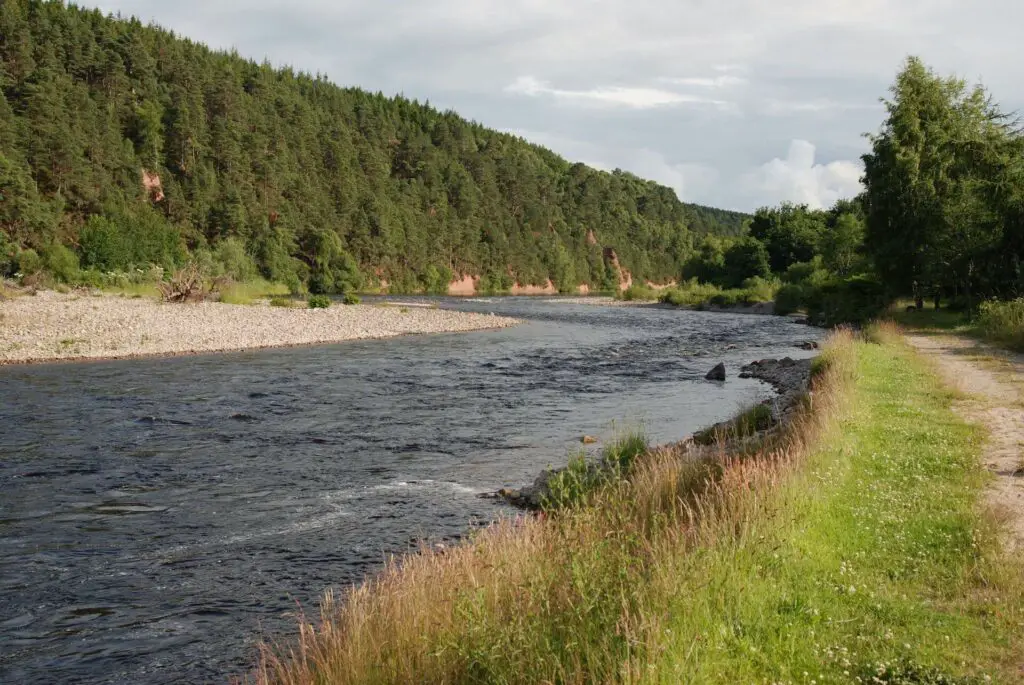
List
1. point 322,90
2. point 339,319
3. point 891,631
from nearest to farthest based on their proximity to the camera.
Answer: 1. point 891,631
2. point 339,319
3. point 322,90

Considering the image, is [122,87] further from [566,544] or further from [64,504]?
[566,544]

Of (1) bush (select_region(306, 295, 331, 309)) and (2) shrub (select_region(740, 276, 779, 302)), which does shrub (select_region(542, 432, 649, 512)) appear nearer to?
(1) bush (select_region(306, 295, 331, 309))

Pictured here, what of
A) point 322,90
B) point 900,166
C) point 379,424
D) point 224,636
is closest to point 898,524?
point 224,636

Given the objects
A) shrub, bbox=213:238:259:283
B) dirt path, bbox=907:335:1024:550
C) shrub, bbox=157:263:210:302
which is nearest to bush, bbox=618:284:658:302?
shrub, bbox=213:238:259:283

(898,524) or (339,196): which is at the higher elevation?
(339,196)

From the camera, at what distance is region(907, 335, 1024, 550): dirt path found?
1025cm

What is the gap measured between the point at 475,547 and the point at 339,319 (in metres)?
49.4

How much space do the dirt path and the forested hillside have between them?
70210 mm

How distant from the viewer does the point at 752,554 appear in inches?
293

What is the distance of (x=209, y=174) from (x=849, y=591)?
127101 mm

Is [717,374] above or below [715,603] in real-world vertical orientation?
below

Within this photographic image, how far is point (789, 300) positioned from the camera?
83.4m

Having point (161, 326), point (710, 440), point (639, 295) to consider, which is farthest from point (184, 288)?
point (639, 295)

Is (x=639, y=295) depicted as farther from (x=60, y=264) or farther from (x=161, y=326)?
(x=161, y=326)
